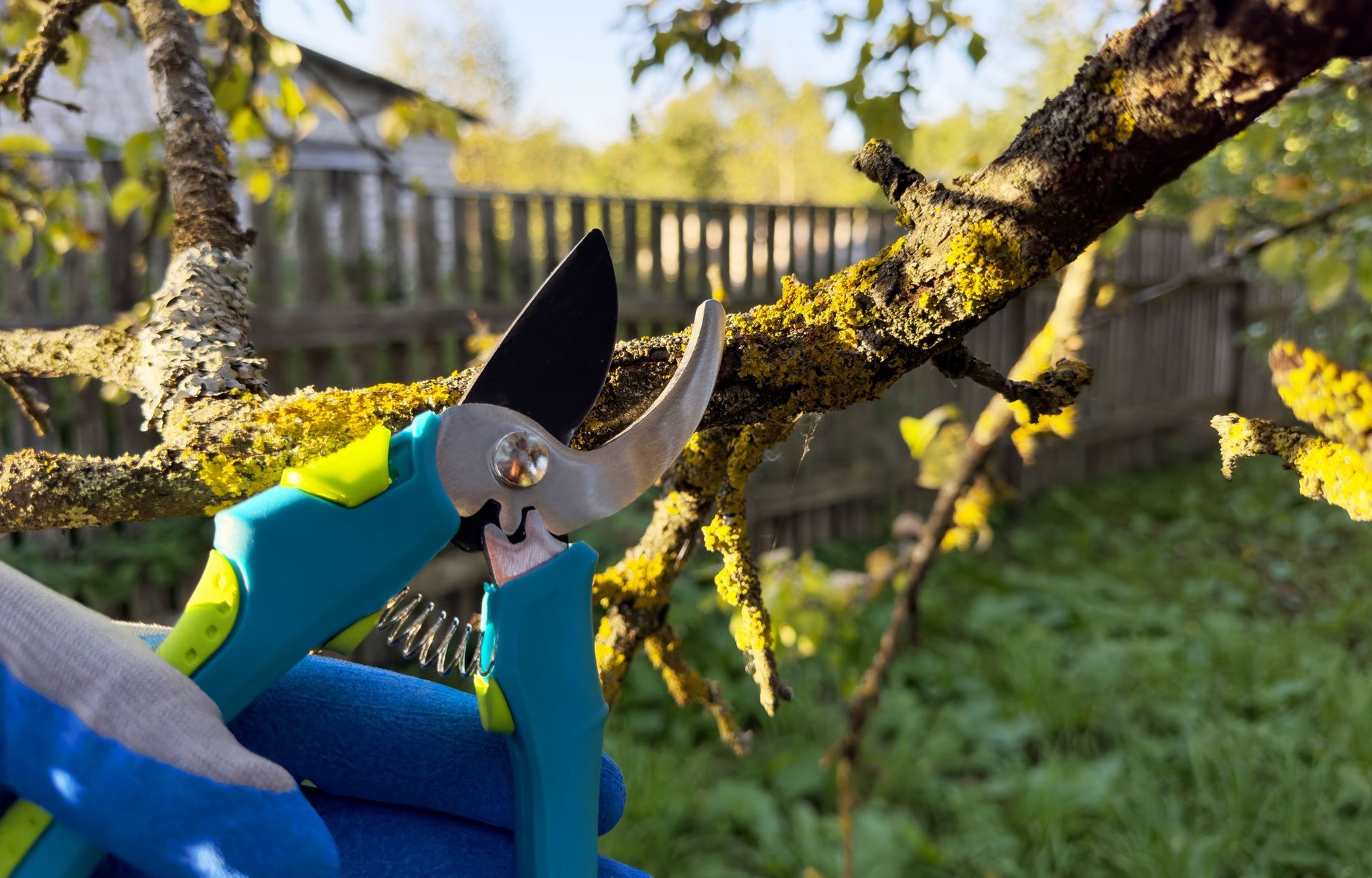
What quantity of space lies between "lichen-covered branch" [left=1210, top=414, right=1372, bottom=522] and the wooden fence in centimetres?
119

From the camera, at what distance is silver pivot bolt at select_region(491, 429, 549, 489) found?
64 centimetres

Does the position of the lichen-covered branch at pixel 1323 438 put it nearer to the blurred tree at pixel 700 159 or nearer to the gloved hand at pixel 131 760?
the gloved hand at pixel 131 760

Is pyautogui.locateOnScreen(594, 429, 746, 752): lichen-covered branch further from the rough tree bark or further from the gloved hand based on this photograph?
the gloved hand

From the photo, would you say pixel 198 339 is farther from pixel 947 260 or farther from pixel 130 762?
pixel 947 260

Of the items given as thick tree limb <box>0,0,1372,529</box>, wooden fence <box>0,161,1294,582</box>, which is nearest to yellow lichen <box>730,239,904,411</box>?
thick tree limb <box>0,0,1372,529</box>

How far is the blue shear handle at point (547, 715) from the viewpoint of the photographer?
25.0 inches

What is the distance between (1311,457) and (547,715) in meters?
0.62

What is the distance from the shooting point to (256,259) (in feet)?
11.3

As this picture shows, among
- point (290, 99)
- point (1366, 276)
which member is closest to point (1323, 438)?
point (1366, 276)

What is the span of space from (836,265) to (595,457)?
15.3 feet

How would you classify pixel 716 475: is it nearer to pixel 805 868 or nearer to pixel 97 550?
pixel 805 868

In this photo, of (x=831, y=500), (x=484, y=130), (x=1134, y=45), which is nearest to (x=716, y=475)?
(x=1134, y=45)

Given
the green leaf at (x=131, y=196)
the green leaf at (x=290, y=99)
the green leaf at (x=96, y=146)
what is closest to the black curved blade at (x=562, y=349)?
the green leaf at (x=290, y=99)

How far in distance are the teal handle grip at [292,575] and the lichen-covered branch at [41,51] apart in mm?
978
